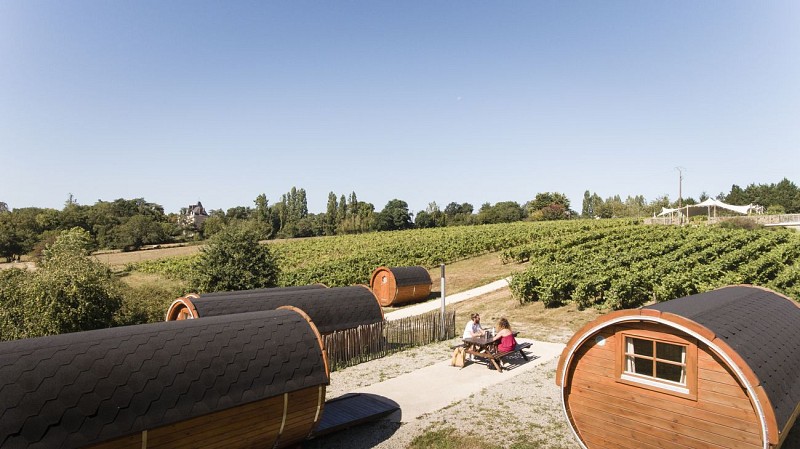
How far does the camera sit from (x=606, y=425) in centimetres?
773

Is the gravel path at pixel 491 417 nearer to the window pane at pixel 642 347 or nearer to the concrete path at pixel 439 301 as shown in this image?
the window pane at pixel 642 347

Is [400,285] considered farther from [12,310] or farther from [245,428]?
[245,428]

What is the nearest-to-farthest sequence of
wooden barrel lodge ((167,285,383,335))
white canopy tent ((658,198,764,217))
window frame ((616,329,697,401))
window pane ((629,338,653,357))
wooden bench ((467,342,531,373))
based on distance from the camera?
window frame ((616,329,697,401)) < window pane ((629,338,653,357)) < wooden bench ((467,342,531,373)) < wooden barrel lodge ((167,285,383,335)) < white canopy tent ((658,198,764,217))

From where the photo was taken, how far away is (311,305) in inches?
574

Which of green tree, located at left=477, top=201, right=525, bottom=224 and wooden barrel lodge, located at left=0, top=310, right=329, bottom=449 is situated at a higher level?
green tree, located at left=477, top=201, right=525, bottom=224

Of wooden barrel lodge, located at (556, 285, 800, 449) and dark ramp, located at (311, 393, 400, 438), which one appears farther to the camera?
dark ramp, located at (311, 393, 400, 438)

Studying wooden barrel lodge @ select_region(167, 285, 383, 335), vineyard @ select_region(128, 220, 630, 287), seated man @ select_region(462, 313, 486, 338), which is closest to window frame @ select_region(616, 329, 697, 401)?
seated man @ select_region(462, 313, 486, 338)

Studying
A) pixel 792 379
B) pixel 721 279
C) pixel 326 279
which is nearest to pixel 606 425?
pixel 792 379

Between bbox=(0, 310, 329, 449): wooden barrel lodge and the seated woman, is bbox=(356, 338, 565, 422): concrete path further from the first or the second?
bbox=(0, 310, 329, 449): wooden barrel lodge

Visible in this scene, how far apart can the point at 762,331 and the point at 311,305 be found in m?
11.4

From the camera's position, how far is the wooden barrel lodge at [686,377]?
20.7 ft

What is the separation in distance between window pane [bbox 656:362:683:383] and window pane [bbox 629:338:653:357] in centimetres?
22

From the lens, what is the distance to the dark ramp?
928 cm

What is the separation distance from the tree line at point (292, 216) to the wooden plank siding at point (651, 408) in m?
71.1
